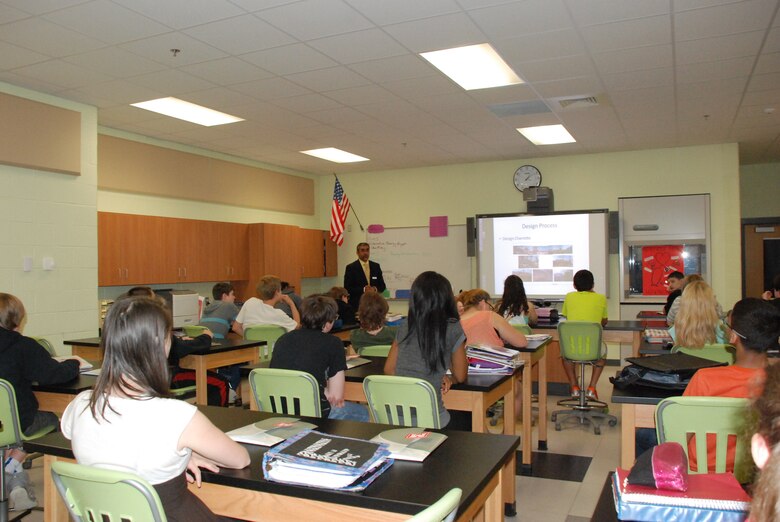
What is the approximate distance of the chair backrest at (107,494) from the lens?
4.91ft

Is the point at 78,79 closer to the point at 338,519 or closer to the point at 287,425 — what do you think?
the point at 287,425

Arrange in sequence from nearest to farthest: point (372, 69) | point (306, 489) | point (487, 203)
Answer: point (306, 489) < point (372, 69) < point (487, 203)

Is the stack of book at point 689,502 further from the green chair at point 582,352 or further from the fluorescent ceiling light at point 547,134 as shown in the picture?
the fluorescent ceiling light at point 547,134

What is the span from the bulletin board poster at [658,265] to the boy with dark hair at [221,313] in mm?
5670

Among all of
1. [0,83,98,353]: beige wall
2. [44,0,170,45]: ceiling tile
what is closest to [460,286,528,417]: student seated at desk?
[44,0,170,45]: ceiling tile

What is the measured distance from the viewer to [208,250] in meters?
7.87

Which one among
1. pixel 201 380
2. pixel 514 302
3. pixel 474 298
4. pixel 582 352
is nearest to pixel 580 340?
pixel 582 352

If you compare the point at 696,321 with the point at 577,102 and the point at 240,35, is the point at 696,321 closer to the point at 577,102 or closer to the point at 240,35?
the point at 577,102

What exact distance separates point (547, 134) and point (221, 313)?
441 cm

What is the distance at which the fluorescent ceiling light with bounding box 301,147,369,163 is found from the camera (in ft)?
27.6

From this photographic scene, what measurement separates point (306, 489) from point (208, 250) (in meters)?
6.60

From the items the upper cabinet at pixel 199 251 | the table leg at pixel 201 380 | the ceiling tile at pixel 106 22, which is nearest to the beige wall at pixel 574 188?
the upper cabinet at pixel 199 251

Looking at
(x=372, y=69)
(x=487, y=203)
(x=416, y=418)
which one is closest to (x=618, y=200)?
(x=487, y=203)

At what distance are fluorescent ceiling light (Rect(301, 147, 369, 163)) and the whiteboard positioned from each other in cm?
152
